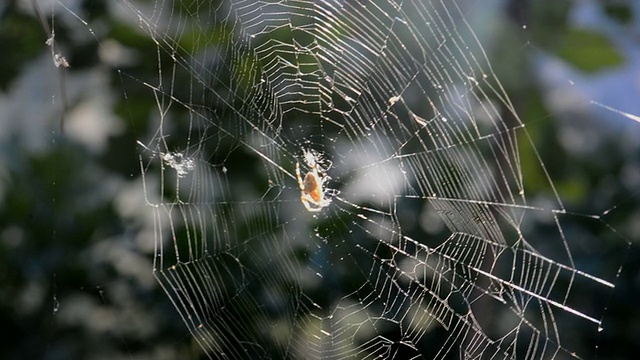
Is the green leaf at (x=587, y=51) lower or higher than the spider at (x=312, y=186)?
lower

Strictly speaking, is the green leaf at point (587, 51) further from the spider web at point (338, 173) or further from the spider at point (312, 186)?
the spider at point (312, 186)

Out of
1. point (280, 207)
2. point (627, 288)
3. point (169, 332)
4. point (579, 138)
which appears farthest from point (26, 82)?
point (627, 288)

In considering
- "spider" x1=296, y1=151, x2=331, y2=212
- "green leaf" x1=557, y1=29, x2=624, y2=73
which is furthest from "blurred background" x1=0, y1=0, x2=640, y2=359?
"spider" x1=296, y1=151, x2=331, y2=212

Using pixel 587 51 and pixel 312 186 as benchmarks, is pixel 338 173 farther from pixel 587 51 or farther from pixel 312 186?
pixel 587 51

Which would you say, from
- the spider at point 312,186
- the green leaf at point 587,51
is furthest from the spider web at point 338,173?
the green leaf at point 587,51

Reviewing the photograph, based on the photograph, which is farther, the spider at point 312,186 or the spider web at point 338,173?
the spider at point 312,186
